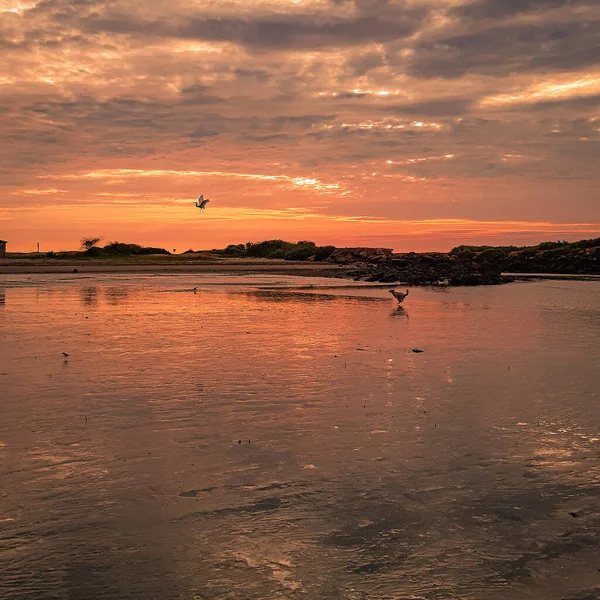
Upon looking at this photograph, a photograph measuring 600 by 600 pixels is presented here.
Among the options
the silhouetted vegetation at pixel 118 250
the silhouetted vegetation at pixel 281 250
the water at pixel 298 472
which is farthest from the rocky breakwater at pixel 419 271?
the water at pixel 298 472

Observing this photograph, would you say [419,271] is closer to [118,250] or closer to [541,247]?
[541,247]

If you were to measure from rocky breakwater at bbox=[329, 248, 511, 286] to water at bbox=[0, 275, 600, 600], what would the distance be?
32657mm

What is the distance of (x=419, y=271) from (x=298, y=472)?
164 ft

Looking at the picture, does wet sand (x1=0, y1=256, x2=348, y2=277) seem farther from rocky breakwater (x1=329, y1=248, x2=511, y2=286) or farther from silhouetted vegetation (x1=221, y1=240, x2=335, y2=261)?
silhouetted vegetation (x1=221, y1=240, x2=335, y2=261)

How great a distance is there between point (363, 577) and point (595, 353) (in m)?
12.3

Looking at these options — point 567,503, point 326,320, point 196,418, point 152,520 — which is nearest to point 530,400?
point 567,503

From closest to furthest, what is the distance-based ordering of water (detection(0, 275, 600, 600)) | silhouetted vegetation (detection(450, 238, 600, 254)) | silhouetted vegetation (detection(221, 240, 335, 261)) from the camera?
1. water (detection(0, 275, 600, 600))
2. silhouetted vegetation (detection(450, 238, 600, 254))
3. silhouetted vegetation (detection(221, 240, 335, 261))

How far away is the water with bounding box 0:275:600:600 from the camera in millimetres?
4980

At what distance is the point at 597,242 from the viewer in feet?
245

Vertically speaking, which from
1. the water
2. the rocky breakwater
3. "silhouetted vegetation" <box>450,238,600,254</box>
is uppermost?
"silhouetted vegetation" <box>450,238,600,254</box>

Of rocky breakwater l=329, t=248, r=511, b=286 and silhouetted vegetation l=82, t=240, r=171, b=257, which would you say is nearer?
rocky breakwater l=329, t=248, r=511, b=286

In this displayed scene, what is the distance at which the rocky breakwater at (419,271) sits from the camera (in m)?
48.0

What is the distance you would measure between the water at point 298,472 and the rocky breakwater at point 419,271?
32657 millimetres

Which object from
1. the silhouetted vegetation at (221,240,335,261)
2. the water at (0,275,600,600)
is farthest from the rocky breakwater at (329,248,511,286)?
the water at (0,275,600,600)
